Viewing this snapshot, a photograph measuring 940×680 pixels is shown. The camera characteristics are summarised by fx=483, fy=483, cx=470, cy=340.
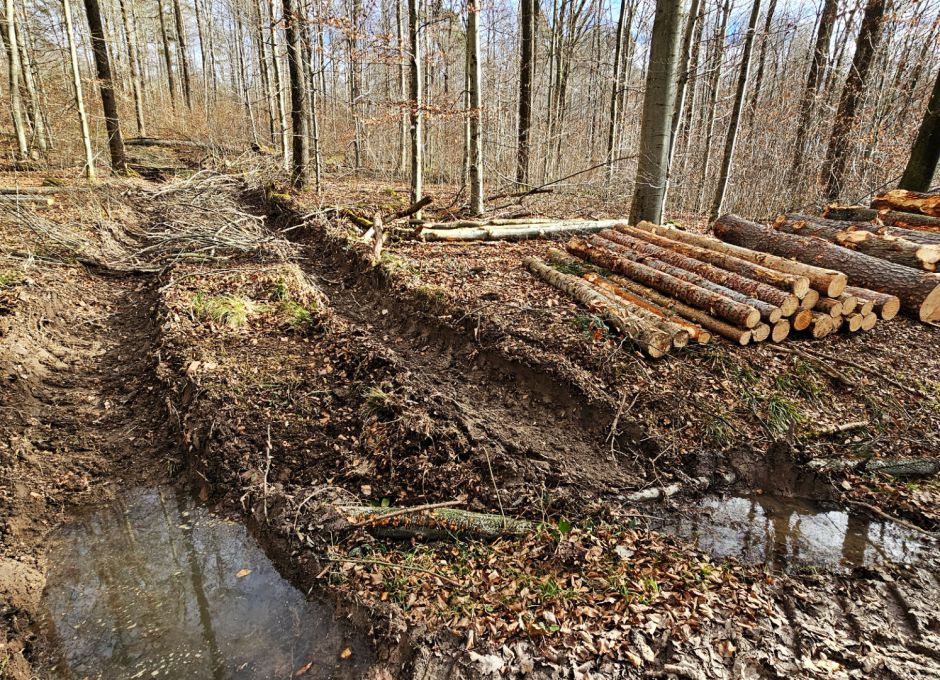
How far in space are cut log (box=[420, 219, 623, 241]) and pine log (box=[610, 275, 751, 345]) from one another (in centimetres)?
382

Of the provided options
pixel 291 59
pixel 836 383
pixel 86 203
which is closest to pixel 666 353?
pixel 836 383

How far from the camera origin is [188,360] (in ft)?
19.0

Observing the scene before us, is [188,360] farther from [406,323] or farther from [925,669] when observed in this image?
[925,669]

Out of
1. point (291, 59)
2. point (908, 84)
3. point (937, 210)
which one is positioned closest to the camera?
point (937, 210)

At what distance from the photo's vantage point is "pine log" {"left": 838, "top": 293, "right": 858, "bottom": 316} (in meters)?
6.04

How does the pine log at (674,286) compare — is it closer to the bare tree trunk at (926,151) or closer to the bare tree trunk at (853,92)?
the bare tree trunk at (926,151)

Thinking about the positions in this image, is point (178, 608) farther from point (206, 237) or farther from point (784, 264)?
point (206, 237)

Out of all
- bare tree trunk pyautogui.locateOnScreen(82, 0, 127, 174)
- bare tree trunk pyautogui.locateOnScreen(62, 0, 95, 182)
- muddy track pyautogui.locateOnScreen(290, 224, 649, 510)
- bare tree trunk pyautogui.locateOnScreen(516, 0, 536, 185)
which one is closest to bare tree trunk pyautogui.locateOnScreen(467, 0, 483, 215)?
bare tree trunk pyautogui.locateOnScreen(516, 0, 536, 185)

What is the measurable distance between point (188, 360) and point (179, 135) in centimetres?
2348

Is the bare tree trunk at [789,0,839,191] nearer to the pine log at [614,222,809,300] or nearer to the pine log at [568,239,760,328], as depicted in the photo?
the pine log at [614,222,809,300]

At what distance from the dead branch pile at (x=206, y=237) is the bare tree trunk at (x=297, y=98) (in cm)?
481

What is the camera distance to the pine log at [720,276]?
Result: 583 cm

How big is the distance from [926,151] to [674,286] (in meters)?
6.23

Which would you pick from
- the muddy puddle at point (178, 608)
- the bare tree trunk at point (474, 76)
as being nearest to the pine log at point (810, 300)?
the muddy puddle at point (178, 608)
